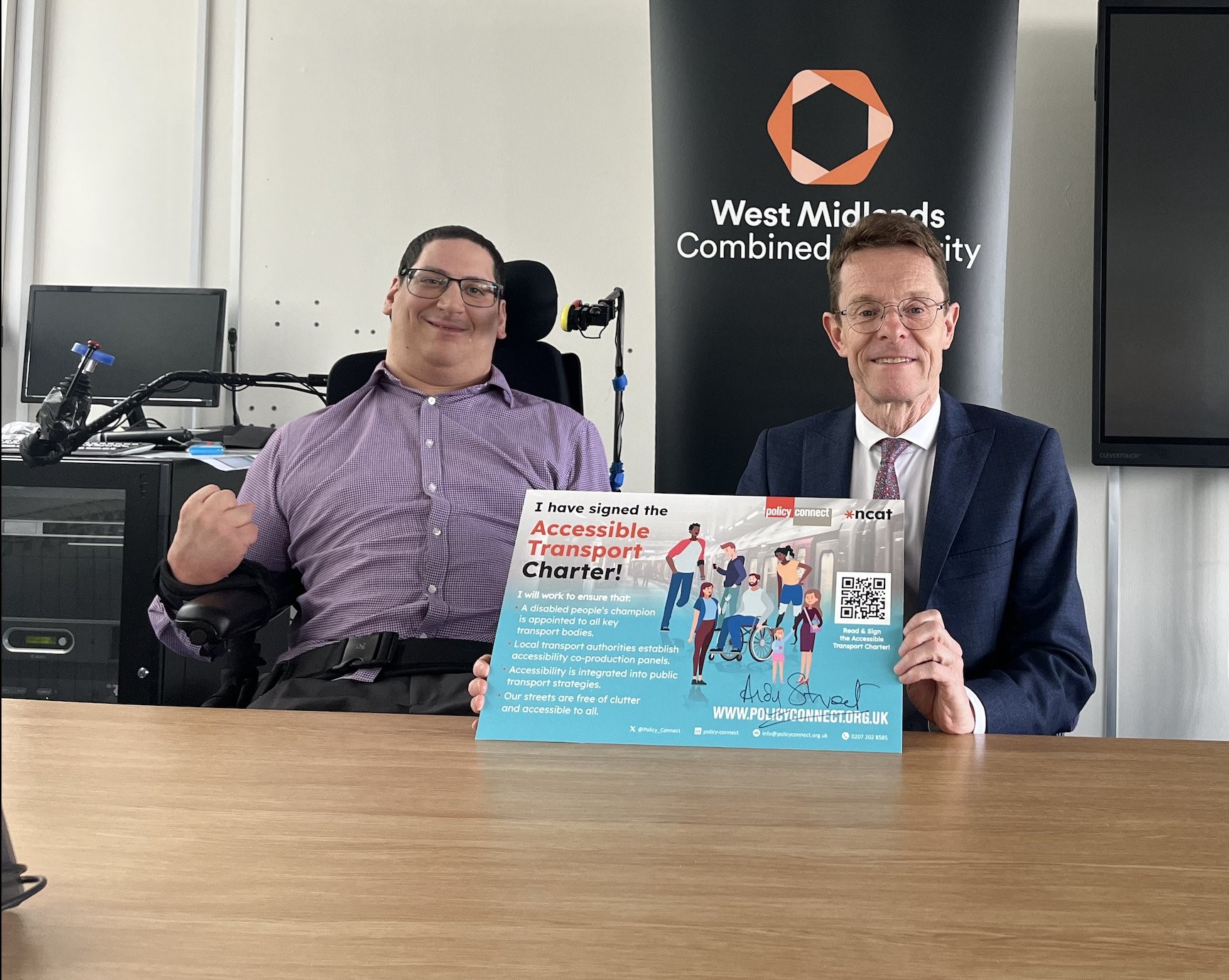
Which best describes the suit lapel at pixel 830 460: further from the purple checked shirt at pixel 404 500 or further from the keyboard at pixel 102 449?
the keyboard at pixel 102 449

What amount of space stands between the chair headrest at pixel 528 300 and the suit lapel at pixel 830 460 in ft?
2.30

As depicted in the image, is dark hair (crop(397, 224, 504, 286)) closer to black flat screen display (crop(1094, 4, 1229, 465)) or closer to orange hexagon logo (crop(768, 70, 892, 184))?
orange hexagon logo (crop(768, 70, 892, 184))

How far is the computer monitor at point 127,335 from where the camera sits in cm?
329

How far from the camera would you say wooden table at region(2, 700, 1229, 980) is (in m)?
0.48

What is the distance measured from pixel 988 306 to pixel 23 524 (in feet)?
8.80

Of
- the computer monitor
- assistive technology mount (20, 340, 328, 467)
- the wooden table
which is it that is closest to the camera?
the wooden table

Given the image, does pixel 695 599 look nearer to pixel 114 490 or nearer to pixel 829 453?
pixel 829 453

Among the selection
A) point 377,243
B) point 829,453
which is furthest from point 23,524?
point 829,453

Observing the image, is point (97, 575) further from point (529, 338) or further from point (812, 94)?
point (812, 94)

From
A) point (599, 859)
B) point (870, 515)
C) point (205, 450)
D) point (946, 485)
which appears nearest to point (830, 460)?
point (946, 485)

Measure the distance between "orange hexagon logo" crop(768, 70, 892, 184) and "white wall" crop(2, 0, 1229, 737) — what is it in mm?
601

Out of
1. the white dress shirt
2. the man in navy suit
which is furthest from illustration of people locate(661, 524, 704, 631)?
the white dress shirt

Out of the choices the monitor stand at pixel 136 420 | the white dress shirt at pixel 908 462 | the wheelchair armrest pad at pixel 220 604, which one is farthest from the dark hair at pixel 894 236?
the monitor stand at pixel 136 420

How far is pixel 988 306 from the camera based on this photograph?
3.02 m
